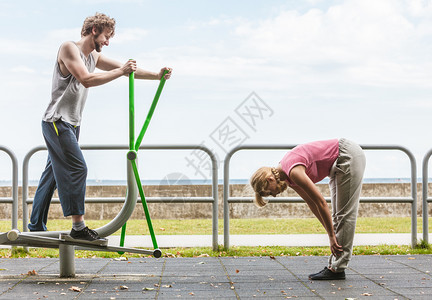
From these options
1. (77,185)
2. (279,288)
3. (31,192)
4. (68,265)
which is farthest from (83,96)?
(31,192)

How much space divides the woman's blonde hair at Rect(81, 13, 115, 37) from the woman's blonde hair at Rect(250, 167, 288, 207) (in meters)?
1.38

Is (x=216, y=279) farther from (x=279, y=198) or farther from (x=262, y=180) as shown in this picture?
(x=279, y=198)

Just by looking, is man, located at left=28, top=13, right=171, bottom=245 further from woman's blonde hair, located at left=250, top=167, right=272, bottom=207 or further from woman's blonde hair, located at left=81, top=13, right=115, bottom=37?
woman's blonde hair, located at left=250, top=167, right=272, bottom=207

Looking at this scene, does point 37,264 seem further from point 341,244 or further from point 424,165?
point 424,165

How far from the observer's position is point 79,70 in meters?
3.40

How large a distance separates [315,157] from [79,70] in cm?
164

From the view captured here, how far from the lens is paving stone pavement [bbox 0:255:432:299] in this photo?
10.9 feet

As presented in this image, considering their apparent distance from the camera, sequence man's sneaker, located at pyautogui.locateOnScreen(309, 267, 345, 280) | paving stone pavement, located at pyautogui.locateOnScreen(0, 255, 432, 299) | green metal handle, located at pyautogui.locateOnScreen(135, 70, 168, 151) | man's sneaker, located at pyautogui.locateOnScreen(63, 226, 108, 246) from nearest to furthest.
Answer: paving stone pavement, located at pyautogui.locateOnScreen(0, 255, 432, 299) → man's sneaker, located at pyautogui.locateOnScreen(63, 226, 108, 246) → green metal handle, located at pyautogui.locateOnScreen(135, 70, 168, 151) → man's sneaker, located at pyautogui.locateOnScreen(309, 267, 345, 280)

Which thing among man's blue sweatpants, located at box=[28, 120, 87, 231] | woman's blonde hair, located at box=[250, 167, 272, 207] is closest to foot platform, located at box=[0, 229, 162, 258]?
man's blue sweatpants, located at box=[28, 120, 87, 231]

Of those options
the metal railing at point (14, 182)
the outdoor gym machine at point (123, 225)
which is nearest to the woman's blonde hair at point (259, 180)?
the outdoor gym machine at point (123, 225)

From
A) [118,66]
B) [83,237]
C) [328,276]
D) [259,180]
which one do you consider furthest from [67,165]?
[328,276]

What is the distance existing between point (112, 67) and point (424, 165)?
10.9 ft

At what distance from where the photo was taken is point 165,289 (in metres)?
3.49

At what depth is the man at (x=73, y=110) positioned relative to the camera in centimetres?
345
